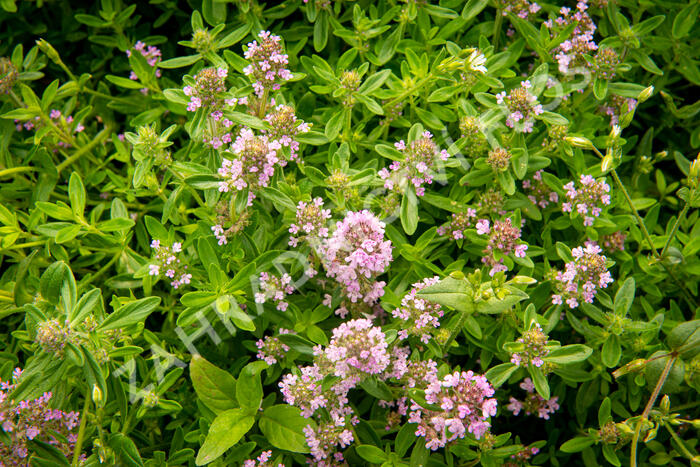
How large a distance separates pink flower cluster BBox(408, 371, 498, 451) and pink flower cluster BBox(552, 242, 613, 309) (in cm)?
72

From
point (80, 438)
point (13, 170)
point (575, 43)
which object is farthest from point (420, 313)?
point (13, 170)

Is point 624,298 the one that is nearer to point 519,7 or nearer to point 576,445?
point 576,445

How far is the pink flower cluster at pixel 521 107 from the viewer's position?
9.05 feet

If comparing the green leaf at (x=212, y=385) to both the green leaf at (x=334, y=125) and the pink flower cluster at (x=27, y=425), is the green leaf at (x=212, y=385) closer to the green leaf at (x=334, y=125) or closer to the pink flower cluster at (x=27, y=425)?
the pink flower cluster at (x=27, y=425)

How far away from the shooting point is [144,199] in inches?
144

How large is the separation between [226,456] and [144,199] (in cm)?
180

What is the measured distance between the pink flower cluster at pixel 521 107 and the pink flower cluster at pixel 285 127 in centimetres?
103

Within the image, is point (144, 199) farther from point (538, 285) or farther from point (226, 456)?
point (538, 285)

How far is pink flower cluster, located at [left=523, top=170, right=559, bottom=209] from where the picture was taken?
314cm

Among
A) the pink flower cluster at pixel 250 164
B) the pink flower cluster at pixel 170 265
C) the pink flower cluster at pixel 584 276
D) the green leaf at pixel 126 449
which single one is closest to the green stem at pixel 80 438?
the green leaf at pixel 126 449

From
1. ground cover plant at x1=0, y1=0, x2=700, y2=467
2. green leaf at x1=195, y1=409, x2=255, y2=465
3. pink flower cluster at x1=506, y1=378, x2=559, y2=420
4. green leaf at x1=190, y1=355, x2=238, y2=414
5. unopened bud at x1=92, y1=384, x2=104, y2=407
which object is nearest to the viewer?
unopened bud at x1=92, y1=384, x2=104, y2=407

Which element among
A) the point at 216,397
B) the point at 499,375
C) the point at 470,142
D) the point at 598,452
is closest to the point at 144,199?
the point at 216,397

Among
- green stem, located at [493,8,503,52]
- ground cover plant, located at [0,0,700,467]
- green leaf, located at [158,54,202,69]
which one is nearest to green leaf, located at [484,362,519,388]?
ground cover plant, located at [0,0,700,467]

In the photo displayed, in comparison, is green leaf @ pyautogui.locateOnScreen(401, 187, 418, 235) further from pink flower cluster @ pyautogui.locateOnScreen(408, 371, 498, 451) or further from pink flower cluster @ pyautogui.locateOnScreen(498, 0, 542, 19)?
pink flower cluster @ pyautogui.locateOnScreen(498, 0, 542, 19)
